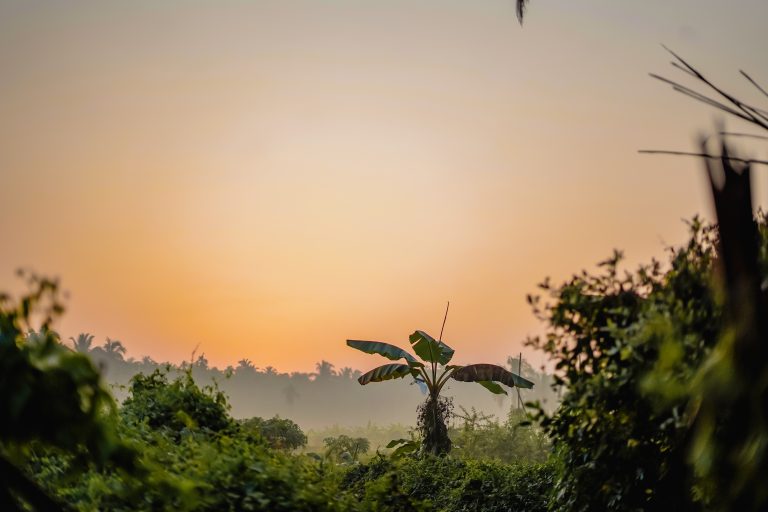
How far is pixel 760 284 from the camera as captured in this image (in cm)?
355

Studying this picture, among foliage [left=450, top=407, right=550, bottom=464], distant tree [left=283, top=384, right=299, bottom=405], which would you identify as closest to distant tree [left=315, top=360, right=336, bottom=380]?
distant tree [left=283, top=384, right=299, bottom=405]

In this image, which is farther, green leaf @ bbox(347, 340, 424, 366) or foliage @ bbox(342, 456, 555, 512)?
green leaf @ bbox(347, 340, 424, 366)

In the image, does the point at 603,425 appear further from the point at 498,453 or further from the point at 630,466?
the point at 498,453

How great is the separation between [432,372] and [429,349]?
3.39 ft

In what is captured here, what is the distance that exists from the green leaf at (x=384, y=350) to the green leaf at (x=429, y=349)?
1.14ft

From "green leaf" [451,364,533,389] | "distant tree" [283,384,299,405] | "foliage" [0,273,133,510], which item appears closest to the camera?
"foliage" [0,273,133,510]

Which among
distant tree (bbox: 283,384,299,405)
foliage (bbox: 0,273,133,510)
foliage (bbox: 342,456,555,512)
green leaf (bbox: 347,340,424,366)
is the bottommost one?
foliage (bbox: 0,273,133,510)

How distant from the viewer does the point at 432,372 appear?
20.0m

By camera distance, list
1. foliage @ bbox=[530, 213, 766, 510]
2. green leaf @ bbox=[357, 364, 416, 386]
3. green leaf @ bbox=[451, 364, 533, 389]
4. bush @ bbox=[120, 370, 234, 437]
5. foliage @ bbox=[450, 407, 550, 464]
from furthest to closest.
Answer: foliage @ bbox=[450, 407, 550, 464], green leaf @ bbox=[357, 364, 416, 386], green leaf @ bbox=[451, 364, 533, 389], bush @ bbox=[120, 370, 234, 437], foliage @ bbox=[530, 213, 766, 510]

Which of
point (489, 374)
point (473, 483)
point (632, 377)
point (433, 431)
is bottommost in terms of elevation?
point (632, 377)

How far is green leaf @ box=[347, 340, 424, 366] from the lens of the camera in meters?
19.0

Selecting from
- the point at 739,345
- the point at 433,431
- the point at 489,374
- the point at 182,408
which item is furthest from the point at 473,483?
the point at 739,345

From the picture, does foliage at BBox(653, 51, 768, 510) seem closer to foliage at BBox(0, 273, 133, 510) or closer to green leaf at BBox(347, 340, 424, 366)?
foliage at BBox(0, 273, 133, 510)

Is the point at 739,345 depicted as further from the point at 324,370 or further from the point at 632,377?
the point at 324,370
